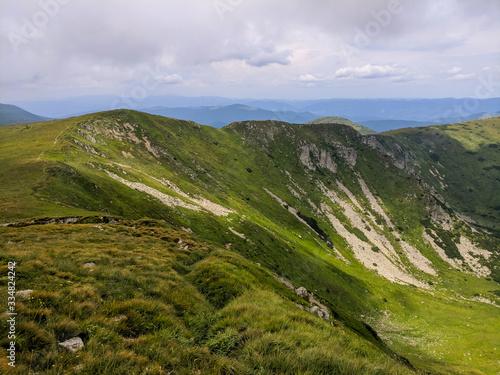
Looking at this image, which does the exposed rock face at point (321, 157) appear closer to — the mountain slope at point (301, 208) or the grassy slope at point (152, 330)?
the mountain slope at point (301, 208)

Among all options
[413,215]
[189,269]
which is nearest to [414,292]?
[413,215]

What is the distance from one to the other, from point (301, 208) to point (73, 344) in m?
129

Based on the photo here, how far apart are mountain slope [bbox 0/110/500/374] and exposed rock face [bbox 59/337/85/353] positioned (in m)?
10.3

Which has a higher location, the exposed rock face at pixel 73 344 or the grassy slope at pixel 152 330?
the exposed rock face at pixel 73 344

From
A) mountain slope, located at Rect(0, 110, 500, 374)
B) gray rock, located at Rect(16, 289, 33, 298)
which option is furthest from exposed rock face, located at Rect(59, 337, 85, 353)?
mountain slope, located at Rect(0, 110, 500, 374)

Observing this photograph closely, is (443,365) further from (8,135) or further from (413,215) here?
(8,135)

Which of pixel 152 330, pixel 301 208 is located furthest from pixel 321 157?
pixel 152 330

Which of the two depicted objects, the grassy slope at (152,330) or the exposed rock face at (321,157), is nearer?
the grassy slope at (152,330)

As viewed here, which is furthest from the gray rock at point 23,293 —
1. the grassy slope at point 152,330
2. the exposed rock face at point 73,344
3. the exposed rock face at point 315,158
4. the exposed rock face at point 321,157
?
the exposed rock face at point 315,158

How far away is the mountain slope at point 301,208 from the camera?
54.2 metres

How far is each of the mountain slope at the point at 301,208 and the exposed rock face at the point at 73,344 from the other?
10309 millimetres

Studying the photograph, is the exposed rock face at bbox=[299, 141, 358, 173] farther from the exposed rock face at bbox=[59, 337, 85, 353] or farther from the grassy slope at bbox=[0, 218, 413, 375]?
the exposed rock face at bbox=[59, 337, 85, 353]

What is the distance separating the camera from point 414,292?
94.0m

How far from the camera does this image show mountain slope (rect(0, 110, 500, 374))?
54.2 meters
